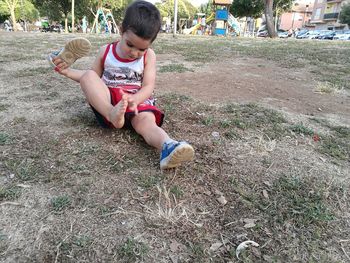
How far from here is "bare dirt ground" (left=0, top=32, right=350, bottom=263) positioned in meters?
1.29

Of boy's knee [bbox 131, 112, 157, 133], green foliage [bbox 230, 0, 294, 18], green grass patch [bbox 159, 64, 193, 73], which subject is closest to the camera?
boy's knee [bbox 131, 112, 157, 133]

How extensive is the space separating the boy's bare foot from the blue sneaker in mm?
314

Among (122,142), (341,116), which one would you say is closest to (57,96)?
(122,142)

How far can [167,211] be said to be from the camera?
1.46 m

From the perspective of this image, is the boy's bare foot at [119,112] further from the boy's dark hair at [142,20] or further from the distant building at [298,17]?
the distant building at [298,17]

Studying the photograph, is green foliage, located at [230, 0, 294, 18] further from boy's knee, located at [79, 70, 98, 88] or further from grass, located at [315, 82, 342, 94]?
boy's knee, located at [79, 70, 98, 88]

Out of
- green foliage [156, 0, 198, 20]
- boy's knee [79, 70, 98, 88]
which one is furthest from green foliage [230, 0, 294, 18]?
boy's knee [79, 70, 98, 88]

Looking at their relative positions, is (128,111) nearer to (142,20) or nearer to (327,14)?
(142,20)

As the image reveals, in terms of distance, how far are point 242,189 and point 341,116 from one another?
1.80m

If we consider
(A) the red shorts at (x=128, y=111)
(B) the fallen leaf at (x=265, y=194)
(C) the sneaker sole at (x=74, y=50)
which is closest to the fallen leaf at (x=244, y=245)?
(B) the fallen leaf at (x=265, y=194)

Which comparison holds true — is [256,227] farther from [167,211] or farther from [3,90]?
[3,90]

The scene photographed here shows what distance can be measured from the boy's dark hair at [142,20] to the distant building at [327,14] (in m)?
53.0

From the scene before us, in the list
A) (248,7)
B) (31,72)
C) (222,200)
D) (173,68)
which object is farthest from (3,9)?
(222,200)

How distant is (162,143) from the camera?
1.82 m
